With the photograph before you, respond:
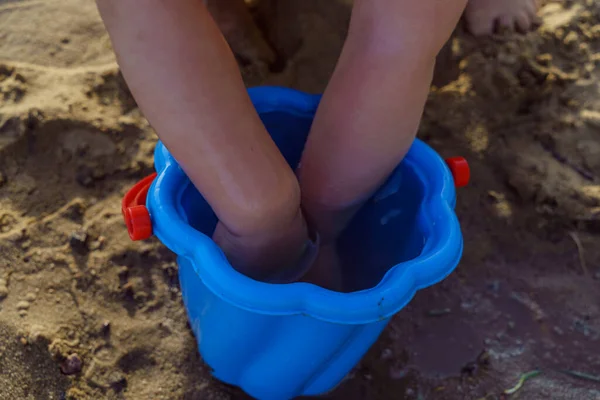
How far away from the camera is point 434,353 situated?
1.07 m

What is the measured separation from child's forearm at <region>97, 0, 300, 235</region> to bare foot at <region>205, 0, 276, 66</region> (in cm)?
58

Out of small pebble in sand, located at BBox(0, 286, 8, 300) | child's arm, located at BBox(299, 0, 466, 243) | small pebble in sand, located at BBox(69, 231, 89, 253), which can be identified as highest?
child's arm, located at BBox(299, 0, 466, 243)

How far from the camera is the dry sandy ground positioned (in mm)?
1006

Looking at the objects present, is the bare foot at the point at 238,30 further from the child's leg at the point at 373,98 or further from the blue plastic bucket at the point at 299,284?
the child's leg at the point at 373,98

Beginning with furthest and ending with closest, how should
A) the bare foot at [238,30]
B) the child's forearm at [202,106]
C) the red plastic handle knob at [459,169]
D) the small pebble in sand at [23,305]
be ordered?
1. the bare foot at [238,30]
2. the small pebble in sand at [23,305]
3. the red plastic handle knob at [459,169]
4. the child's forearm at [202,106]

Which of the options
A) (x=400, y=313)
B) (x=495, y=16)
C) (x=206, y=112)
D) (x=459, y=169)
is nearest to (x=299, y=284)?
(x=206, y=112)

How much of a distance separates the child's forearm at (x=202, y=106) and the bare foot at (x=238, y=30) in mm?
576

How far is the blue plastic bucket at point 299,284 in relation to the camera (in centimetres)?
67

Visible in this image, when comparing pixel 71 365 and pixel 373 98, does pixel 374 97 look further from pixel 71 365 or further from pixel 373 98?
pixel 71 365

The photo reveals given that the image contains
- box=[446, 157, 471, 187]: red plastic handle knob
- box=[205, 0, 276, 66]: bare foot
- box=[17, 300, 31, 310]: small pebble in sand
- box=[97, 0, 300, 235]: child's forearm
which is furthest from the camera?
box=[205, 0, 276, 66]: bare foot

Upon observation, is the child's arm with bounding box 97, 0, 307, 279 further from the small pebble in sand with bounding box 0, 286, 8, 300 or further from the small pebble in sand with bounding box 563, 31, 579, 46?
the small pebble in sand with bounding box 563, 31, 579, 46

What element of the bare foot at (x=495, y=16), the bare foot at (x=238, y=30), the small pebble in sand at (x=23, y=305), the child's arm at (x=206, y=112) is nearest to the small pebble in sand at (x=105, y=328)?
the small pebble in sand at (x=23, y=305)

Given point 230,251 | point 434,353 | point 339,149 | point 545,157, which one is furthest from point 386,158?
point 545,157

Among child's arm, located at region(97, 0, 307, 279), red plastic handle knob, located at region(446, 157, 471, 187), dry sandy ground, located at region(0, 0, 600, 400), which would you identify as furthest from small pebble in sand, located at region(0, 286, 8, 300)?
red plastic handle knob, located at region(446, 157, 471, 187)
